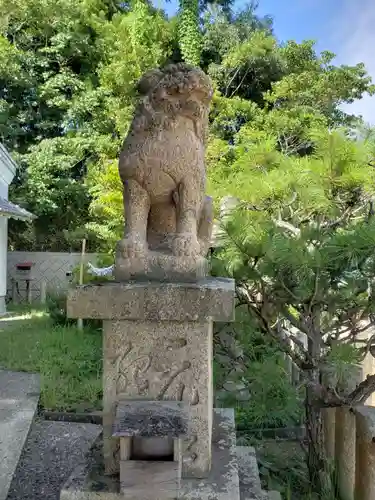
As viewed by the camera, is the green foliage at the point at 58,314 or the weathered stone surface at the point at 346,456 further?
the green foliage at the point at 58,314

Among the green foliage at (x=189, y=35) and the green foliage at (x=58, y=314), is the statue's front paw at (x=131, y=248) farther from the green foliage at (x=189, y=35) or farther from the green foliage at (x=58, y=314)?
the green foliage at (x=189, y=35)

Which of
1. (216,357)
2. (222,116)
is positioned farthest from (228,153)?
(216,357)

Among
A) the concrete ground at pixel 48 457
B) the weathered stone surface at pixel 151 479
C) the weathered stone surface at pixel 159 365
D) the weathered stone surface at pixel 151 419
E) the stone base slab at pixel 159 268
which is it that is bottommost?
the concrete ground at pixel 48 457

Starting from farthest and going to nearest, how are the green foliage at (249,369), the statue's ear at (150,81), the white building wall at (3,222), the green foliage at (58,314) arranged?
the white building wall at (3,222), the green foliage at (58,314), the green foliage at (249,369), the statue's ear at (150,81)

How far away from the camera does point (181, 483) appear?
5.93ft

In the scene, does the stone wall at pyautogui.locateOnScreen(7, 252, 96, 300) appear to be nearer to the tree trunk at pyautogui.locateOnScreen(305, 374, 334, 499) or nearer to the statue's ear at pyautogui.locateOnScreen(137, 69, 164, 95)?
the tree trunk at pyautogui.locateOnScreen(305, 374, 334, 499)

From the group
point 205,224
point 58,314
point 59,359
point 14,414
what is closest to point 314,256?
point 205,224

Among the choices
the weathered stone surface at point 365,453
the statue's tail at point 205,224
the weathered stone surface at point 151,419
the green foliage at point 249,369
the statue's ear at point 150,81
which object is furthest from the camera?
the green foliage at point 249,369

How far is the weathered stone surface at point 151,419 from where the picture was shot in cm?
160

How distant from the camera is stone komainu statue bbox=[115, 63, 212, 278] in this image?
6.34 feet

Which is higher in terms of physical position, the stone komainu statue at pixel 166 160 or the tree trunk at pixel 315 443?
the stone komainu statue at pixel 166 160

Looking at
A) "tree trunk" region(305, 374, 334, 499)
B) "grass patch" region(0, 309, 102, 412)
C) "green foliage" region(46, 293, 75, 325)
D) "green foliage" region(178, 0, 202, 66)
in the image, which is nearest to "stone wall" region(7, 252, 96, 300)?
"green foliage" region(46, 293, 75, 325)

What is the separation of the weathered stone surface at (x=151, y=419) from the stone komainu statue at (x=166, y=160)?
21.3 inches

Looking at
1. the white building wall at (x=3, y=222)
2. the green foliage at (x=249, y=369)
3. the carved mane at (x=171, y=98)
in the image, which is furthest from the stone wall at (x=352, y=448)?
the white building wall at (x=3, y=222)
